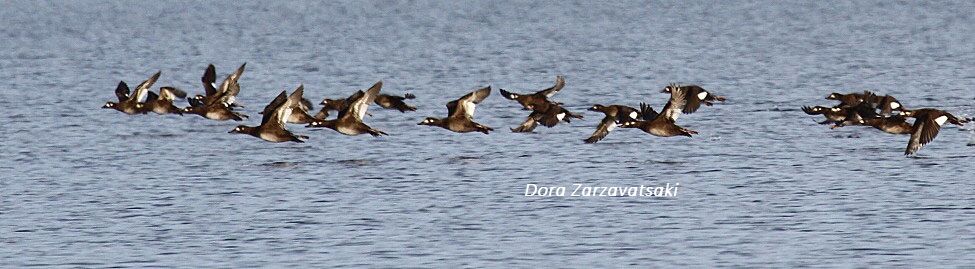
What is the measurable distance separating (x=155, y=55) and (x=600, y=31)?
18.4 meters

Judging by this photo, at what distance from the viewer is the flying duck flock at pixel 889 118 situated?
96.8ft

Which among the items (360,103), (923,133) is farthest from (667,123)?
(360,103)

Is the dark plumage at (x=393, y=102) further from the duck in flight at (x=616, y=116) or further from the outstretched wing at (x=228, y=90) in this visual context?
the duck in flight at (x=616, y=116)

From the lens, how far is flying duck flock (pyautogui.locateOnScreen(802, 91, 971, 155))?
29.5m

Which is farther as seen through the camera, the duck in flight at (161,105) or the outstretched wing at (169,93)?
the outstretched wing at (169,93)

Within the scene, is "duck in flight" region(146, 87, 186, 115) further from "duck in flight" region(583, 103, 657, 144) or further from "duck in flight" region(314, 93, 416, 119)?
"duck in flight" region(583, 103, 657, 144)

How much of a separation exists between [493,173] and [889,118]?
6511mm

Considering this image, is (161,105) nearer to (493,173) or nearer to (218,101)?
(218,101)

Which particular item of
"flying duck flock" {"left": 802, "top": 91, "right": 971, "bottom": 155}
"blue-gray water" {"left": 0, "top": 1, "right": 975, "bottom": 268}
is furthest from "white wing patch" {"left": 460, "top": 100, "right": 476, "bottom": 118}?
"flying duck flock" {"left": 802, "top": 91, "right": 971, "bottom": 155}

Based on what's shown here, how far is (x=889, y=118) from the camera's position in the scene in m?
30.8

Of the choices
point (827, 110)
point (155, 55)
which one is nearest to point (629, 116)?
point (827, 110)

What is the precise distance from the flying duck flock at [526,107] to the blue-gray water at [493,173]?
1.46 feet

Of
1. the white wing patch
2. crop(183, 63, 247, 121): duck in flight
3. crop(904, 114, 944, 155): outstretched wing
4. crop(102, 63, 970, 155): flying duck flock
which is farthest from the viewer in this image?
crop(183, 63, 247, 121): duck in flight

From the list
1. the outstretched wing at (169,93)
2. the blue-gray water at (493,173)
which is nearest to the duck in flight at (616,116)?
the blue-gray water at (493,173)
